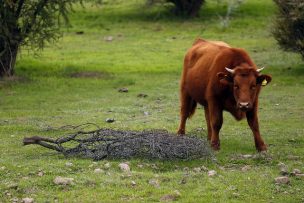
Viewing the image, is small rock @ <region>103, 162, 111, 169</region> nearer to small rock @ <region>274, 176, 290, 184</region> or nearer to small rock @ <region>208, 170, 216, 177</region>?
small rock @ <region>208, 170, 216, 177</region>

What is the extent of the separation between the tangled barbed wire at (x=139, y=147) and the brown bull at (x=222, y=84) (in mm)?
997

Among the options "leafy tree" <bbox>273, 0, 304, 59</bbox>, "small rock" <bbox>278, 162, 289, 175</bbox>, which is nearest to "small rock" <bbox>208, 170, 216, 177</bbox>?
"small rock" <bbox>278, 162, 289, 175</bbox>

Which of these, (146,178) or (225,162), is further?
(225,162)

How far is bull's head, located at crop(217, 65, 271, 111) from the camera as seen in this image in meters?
11.0

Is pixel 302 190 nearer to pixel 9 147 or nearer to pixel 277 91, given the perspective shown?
pixel 9 147

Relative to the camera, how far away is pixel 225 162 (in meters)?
10.5

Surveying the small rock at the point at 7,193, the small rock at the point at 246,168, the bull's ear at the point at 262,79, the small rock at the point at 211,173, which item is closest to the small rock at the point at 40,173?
the small rock at the point at 7,193

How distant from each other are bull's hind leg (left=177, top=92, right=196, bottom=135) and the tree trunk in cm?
966

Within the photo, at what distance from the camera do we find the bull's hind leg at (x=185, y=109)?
1326 cm

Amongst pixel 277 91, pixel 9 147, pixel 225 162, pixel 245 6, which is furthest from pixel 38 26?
pixel 245 6

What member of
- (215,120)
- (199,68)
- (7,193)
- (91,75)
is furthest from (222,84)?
(91,75)

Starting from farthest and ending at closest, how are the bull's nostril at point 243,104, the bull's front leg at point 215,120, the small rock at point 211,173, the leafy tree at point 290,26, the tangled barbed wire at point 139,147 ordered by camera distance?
the leafy tree at point 290,26 → the bull's front leg at point 215,120 → the bull's nostril at point 243,104 → the tangled barbed wire at point 139,147 → the small rock at point 211,173

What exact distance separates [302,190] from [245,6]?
30.1m

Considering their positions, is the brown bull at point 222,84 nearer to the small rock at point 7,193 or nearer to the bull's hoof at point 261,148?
the bull's hoof at point 261,148
